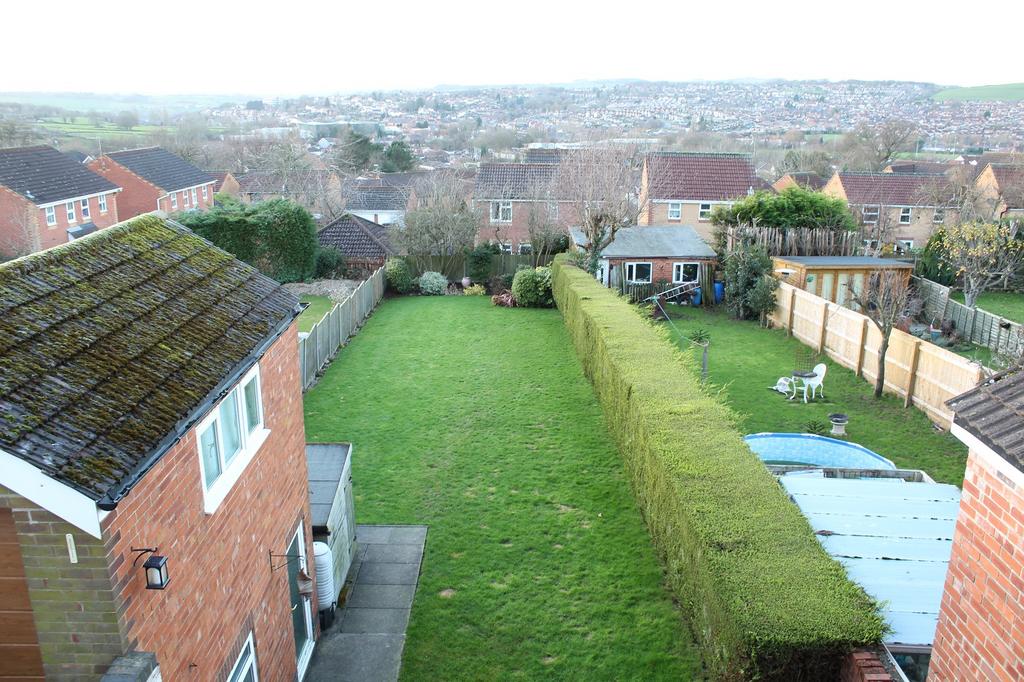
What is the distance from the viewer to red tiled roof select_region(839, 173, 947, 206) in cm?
4447

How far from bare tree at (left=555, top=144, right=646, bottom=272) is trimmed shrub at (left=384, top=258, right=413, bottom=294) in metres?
7.88

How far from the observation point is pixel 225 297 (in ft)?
22.6


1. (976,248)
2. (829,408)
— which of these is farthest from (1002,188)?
(829,408)

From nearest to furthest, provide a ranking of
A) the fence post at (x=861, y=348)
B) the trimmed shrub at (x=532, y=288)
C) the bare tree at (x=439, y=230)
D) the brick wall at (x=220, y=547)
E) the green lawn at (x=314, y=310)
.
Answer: the brick wall at (x=220, y=547) < the fence post at (x=861, y=348) < the green lawn at (x=314, y=310) < the trimmed shrub at (x=532, y=288) < the bare tree at (x=439, y=230)

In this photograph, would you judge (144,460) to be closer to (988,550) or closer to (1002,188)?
(988,550)

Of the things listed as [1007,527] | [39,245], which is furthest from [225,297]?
[39,245]

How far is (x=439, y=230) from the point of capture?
33.8 metres

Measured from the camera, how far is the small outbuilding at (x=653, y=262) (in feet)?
97.4

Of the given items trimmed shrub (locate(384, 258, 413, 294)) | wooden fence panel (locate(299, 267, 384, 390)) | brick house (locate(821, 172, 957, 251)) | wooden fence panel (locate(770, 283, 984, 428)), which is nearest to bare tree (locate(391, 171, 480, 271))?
trimmed shrub (locate(384, 258, 413, 294))

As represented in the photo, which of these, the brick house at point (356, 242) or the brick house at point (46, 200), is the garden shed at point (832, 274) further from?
the brick house at point (46, 200)

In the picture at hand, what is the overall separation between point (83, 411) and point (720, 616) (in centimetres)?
578

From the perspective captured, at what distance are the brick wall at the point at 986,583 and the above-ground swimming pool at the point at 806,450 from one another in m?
8.99

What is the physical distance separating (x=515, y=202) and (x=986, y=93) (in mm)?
163288

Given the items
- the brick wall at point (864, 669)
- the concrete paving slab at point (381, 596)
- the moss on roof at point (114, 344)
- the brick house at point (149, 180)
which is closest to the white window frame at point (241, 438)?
the moss on roof at point (114, 344)
